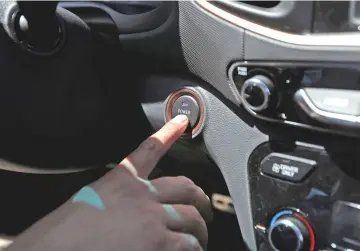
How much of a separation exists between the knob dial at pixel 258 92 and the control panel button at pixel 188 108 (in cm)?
13

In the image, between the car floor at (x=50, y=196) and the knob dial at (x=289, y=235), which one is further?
the car floor at (x=50, y=196)

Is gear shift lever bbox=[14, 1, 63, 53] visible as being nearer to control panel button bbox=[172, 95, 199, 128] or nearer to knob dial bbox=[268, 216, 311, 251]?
control panel button bbox=[172, 95, 199, 128]

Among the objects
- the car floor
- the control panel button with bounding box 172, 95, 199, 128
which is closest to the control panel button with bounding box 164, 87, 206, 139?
the control panel button with bounding box 172, 95, 199, 128

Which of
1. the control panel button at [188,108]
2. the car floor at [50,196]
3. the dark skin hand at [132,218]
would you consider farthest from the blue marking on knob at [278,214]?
the car floor at [50,196]

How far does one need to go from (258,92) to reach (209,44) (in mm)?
131

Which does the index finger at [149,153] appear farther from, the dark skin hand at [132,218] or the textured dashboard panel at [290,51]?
the textured dashboard panel at [290,51]

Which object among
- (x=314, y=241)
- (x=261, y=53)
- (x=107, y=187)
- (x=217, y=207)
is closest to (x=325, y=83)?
(x=261, y=53)

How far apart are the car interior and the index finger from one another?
0.28ft

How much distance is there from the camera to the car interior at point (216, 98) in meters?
0.82

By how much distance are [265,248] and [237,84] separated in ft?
0.86

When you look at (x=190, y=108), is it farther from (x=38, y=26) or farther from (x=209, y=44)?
(x=38, y=26)

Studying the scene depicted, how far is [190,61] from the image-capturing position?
0.98 meters

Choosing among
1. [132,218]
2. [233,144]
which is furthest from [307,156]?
[132,218]

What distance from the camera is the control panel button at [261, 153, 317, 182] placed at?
0.86 meters
